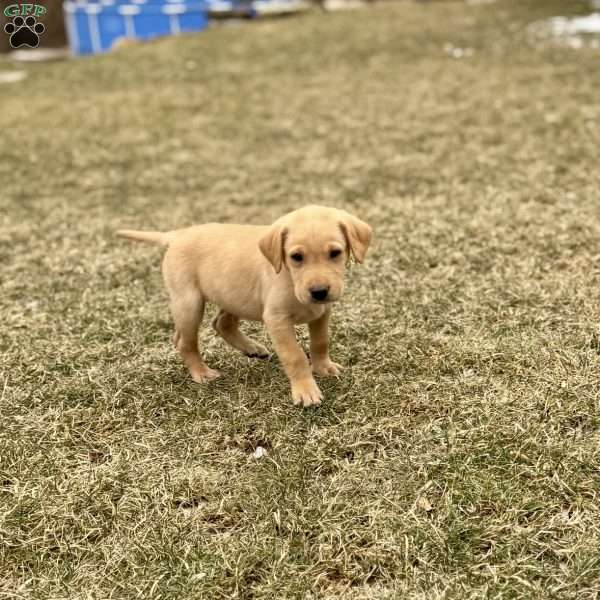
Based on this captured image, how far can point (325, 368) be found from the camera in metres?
3.55

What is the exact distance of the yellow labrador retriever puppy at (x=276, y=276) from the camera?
294cm

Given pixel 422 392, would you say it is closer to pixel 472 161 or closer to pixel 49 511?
pixel 49 511

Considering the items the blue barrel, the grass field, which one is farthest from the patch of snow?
the blue barrel

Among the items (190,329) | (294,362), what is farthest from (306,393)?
(190,329)

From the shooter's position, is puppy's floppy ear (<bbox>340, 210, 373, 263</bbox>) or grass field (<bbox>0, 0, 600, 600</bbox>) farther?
puppy's floppy ear (<bbox>340, 210, 373, 263</bbox>)

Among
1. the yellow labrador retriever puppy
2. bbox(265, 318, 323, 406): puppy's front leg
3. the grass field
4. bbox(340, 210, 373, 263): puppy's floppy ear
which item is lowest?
the grass field

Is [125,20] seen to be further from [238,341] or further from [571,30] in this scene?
[238,341]

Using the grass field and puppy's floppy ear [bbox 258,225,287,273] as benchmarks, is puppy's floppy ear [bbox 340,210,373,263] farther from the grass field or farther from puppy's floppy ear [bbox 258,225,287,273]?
the grass field

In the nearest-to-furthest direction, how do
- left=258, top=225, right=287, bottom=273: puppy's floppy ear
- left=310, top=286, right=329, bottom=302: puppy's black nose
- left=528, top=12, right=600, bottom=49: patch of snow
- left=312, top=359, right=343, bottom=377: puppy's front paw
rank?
left=310, top=286, right=329, bottom=302: puppy's black nose < left=258, top=225, right=287, bottom=273: puppy's floppy ear < left=312, top=359, right=343, bottom=377: puppy's front paw < left=528, top=12, right=600, bottom=49: patch of snow

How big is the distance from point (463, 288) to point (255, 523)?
7.84 ft

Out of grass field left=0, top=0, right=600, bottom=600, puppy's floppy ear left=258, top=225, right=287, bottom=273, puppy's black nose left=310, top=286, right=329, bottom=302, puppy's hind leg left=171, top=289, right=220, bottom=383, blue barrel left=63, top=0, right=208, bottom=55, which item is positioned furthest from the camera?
blue barrel left=63, top=0, right=208, bottom=55

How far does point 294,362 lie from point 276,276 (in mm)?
433

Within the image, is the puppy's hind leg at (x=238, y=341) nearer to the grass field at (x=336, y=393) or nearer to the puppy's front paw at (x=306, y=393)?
the grass field at (x=336, y=393)

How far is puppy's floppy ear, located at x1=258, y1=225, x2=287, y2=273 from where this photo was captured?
298 centimetres
